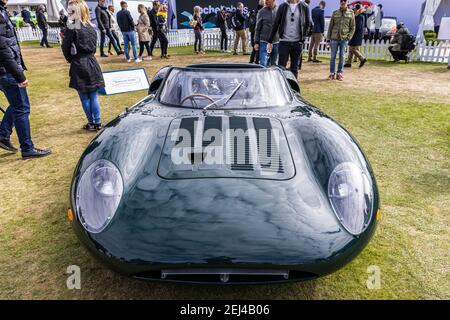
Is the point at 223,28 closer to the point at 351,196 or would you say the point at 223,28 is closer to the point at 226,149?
the point at 226,149

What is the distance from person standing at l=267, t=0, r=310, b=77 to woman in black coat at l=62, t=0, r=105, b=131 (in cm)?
401

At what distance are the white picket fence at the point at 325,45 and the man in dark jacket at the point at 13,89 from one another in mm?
11439

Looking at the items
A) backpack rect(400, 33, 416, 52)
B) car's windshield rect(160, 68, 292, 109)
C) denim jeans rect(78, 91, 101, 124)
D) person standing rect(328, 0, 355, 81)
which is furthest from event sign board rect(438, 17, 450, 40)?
denim jeans rect(78, 91, 101, 124)

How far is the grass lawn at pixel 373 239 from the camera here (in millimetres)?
2111

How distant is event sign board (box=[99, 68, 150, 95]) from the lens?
7016 millimetres

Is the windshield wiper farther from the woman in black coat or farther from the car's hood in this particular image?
the woman in black coat

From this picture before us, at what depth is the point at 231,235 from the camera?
170 centimetres

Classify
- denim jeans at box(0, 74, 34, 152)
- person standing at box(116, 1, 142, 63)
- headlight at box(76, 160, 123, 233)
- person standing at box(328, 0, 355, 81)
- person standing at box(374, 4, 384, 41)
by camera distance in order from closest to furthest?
headlight at box(76, 160, 123, 233) → denim jeans at box(0, 74, 34, 152) → person standing at box(328, 0, 355, 81) → person standing at box(116, 1, 142, 63) → person standing at box(374, 4, 384, 41)

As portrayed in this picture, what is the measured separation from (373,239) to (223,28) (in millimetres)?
12695

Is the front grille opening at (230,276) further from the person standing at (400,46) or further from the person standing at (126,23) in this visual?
the person standing at (400,46)

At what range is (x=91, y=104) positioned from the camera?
4883 millimetres

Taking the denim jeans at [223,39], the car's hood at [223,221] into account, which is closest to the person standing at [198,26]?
the denim jeans at [223,39]

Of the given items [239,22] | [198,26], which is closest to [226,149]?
[239,22]
